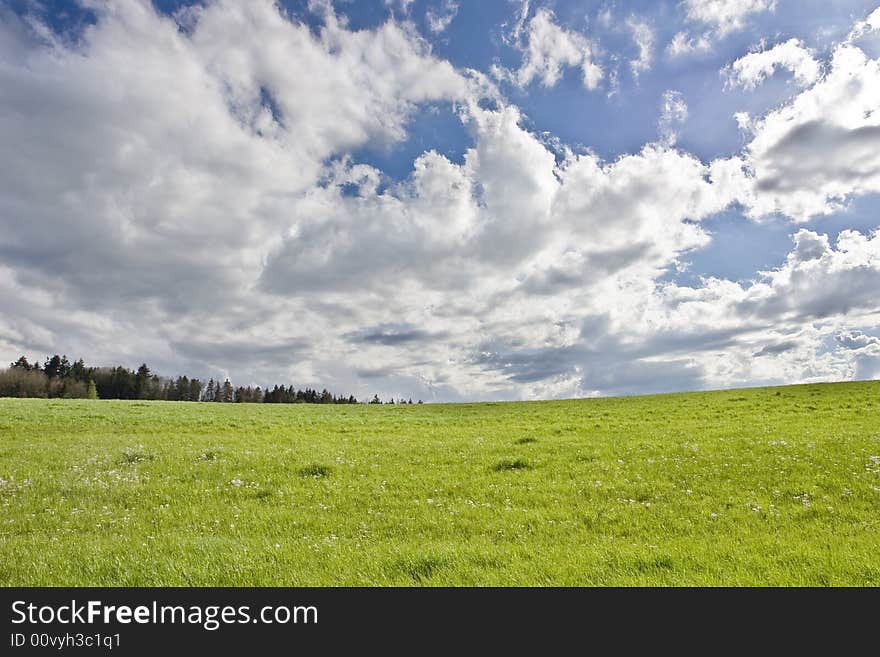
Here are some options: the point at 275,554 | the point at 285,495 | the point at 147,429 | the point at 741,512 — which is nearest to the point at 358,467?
the point at 285,495

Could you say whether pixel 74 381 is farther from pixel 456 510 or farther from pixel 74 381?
pixel 456 510

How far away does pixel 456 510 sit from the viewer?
1346 centimetres

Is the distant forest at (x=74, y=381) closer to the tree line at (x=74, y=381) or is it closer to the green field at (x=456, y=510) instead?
the tree line at (x=74, y=381)

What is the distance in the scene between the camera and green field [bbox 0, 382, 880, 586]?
30.2ft

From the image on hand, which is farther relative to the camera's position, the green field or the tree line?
the tree line

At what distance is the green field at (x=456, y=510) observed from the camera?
9195mm

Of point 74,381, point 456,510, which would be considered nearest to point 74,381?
point 74,381

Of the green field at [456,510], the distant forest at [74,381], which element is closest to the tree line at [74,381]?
the distant forest at [74,381]

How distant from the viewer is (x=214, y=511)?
46.7 feet

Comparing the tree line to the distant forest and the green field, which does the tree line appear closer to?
the distant forest

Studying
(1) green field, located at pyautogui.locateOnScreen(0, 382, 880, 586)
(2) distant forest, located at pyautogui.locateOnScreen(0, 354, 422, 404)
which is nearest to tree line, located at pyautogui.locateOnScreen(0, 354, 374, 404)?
(2) distant forest, located at pyautogui.locateOnScreen(0, 354, 422, 404)

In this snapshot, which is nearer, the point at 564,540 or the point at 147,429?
the point at 564,540
